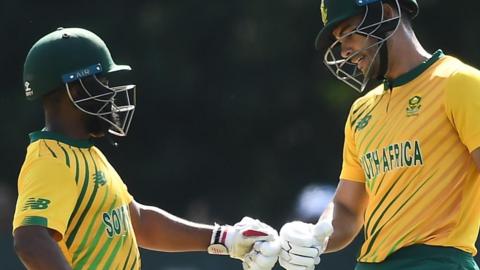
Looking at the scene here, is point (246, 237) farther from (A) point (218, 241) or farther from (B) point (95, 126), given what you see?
(B) point (95, 126)

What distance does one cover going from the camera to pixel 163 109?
8.11 m

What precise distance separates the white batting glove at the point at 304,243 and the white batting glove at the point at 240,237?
177mm

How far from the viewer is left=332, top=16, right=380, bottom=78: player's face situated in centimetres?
424

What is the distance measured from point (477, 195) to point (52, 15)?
15.0 feet

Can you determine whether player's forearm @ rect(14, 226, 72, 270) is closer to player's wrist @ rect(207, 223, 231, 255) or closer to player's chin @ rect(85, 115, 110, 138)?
player's chin @ rect(85, 115, 110, 138)

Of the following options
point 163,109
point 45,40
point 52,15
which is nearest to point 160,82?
point 163,109

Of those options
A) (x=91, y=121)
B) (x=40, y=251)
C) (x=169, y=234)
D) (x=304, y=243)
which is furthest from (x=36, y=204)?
(x=304, y=243)

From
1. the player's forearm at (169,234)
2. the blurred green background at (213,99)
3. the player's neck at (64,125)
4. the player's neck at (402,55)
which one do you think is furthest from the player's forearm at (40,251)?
the blurred green background at (213,99)

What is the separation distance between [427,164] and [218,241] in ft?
3.41

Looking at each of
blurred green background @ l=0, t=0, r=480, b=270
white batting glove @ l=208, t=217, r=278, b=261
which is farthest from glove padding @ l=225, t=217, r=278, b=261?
blurred green background @ l=0, t=0, r=480, b=270

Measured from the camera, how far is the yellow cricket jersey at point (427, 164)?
3.99 meters

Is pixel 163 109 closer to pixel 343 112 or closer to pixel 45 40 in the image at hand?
pixel 343 112

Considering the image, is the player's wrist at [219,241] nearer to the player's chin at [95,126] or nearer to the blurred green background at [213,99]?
the player's chin at [95,126]

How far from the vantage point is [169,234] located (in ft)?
15.5
